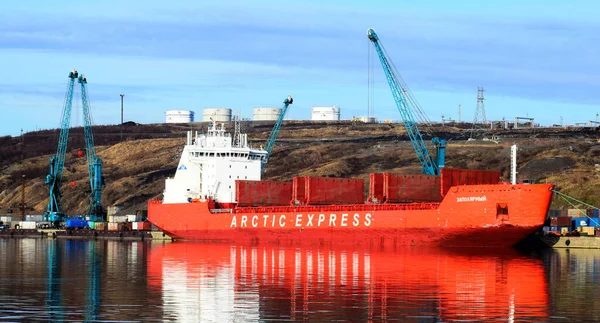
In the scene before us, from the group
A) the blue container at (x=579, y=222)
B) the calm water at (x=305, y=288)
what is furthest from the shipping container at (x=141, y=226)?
the blue container at (x=579, y=222)

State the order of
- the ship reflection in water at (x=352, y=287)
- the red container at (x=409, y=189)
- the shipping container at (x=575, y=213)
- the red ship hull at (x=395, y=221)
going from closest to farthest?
the ship reflection in water at (x=352, y=287) < the red ship hull at (x=395, y=221) < the red container at (x=409, y=189) < the shipping container at (x=575, y=213)

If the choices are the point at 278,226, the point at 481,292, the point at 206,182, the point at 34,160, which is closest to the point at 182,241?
the point at 206,182

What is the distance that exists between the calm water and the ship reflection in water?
1.5 inches

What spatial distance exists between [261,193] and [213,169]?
5719 mm

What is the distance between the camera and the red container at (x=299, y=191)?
76.8 m

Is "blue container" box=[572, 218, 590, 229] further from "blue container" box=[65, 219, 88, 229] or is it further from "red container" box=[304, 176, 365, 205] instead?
"blue container" box=[65, 219, 88, 229]

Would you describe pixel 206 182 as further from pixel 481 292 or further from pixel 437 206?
pixel 481 292

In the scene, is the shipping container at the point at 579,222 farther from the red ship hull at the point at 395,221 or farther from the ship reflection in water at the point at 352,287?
the ship reflection in water at the point at 352,287

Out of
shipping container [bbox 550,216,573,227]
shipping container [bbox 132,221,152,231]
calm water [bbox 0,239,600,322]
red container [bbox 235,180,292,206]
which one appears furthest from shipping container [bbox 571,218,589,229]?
shipping container [bbox 132,221,152,231]

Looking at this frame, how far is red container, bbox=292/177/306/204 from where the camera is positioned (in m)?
76.8

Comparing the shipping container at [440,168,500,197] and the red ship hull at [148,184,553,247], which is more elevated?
the shipping container at [440,168,500,197]

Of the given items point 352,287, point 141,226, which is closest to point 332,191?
point 141,226

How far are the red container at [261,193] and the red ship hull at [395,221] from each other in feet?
4.89

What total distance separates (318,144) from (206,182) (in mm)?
82452
